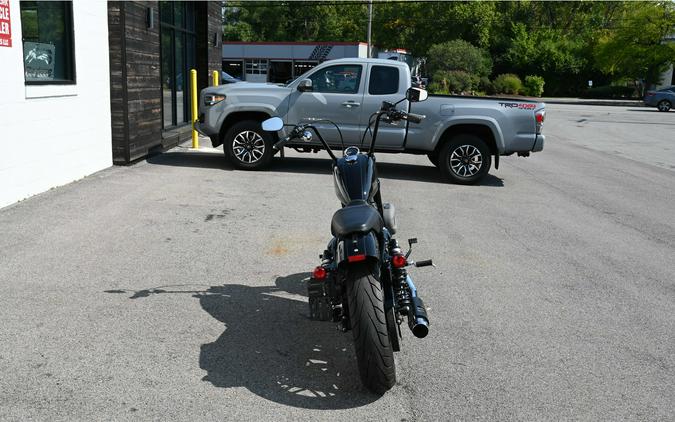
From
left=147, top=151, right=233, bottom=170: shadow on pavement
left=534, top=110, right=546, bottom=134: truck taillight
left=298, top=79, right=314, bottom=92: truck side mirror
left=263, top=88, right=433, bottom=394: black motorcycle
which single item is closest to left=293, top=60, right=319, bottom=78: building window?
left=147, top=151, right=233, bottom=170: shadow on pavement

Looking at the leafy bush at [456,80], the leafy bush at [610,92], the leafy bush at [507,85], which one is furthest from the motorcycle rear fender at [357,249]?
the leafy bush at [610,92]

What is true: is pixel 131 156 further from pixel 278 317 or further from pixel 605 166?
pixel 605 166

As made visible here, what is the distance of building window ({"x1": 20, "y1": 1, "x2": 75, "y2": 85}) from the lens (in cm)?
870

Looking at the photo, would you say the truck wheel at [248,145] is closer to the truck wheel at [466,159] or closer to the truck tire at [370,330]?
the truck wheel at [466,159]

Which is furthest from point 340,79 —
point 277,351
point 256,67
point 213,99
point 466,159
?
point 256,67

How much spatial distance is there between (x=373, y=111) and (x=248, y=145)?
7.25ft

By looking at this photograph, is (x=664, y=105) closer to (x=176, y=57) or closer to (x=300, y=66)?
(x=300, y=66)

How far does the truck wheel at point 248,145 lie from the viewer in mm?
11547

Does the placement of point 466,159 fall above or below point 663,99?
below

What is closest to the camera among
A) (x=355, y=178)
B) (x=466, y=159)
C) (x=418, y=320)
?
(x=418, y=320)

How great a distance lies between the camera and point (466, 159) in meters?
11.4

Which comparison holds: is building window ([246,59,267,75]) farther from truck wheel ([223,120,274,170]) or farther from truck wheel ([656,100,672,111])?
truck wheel ([223,120,274,170])

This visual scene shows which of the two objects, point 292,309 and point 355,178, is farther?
point 292,309

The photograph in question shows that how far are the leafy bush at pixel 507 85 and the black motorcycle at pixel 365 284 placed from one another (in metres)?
54.1
